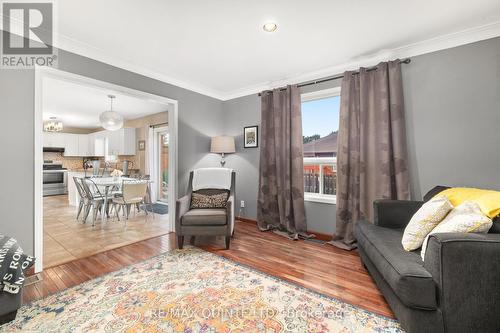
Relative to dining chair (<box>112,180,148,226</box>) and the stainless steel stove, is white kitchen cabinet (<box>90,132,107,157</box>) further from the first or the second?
dining chair (<box>112,180,148,226</box>)

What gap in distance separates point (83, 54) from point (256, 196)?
3.07 metres

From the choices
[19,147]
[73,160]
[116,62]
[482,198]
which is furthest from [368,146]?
[73,160]

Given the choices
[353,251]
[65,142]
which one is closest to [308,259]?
[353,251]

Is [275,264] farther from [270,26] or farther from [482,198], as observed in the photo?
[270,26]

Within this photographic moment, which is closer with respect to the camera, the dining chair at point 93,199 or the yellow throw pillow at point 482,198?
the yellow throw pillow at point 482,198

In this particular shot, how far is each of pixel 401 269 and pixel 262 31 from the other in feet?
7.80

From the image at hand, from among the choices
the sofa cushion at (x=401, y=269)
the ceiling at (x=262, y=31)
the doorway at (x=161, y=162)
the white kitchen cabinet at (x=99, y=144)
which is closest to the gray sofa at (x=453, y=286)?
the sofa cushion at (x=401, y=269)

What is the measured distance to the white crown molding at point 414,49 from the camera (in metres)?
2.24

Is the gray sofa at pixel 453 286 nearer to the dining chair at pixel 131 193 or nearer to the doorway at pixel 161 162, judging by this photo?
the dining chair at pixel 131 193

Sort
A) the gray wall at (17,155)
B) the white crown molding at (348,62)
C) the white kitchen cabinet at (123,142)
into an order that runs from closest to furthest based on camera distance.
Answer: the gray wall at (17,155)
the white crown molding at (348,62)
the white kitchen cabinet at (123,142)

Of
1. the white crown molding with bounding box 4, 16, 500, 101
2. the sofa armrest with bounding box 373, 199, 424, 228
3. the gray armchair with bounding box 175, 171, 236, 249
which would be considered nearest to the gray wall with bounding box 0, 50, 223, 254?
the white crown molding with bounding box 4, 16, 500, 101

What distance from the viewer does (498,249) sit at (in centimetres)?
121

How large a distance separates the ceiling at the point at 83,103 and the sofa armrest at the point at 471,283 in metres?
3.74

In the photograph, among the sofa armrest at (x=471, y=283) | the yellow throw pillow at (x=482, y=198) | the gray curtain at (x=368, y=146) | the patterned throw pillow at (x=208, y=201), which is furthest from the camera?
the patterned throw pillow at (x=208, y=201)
